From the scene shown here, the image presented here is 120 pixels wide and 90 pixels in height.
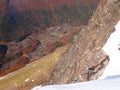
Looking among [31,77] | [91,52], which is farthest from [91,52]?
[31,77]

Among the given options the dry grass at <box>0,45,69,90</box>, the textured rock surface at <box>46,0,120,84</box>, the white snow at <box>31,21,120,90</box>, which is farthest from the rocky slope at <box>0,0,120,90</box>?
the dry grass at <box>0,45,69,90</box>

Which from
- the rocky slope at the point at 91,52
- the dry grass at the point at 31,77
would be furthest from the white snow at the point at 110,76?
the dry grass at the point at 31,77

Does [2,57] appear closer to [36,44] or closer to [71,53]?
[36,44]

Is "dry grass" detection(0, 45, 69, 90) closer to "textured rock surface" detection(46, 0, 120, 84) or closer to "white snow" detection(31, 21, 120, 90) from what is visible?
"textured rock surface" detection(46, 0, 120, 84)

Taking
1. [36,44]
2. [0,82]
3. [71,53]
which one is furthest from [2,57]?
[71,53]

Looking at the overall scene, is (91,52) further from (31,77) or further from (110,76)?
(31,77)

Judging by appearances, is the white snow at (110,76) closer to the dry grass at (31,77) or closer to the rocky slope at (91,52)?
the rocky slope at (91,52)
